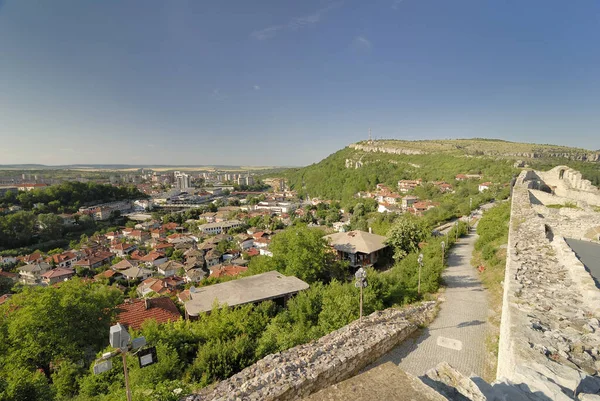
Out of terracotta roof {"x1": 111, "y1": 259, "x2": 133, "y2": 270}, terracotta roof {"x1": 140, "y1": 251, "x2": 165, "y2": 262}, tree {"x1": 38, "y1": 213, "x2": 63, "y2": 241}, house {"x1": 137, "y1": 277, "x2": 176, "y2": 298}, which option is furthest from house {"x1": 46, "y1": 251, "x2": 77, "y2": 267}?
house {"x1": 137, "y1": 277, "x2": 176, "y2": 298}

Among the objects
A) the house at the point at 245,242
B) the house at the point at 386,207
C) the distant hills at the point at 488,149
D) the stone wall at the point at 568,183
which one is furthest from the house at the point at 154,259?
the distant hills at the point at 488,149

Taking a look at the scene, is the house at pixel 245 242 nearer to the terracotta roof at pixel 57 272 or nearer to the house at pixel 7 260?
the terracotta roof at pixel 57 272

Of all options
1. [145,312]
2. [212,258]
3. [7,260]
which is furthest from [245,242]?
[7,260]

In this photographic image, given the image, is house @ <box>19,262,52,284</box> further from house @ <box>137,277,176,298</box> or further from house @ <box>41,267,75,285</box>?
house @ <box>137,277,176,298</box>

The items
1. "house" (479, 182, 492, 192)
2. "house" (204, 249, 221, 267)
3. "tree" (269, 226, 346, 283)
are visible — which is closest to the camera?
"tree" (269, 226, 346, 283)

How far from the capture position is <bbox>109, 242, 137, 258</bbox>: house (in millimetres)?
39062

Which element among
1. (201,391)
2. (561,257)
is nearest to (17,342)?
(201,391)

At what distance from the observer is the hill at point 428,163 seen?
130 feet

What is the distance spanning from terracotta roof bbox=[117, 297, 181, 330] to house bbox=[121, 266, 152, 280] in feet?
66.8

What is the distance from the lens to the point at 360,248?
55.6 ft

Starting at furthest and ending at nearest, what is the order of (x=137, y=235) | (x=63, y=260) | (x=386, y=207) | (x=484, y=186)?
1. (x=137, y=235)
2. (x=386, y=207)
3. (x=63, y=260)
4. (x=484, y=186)

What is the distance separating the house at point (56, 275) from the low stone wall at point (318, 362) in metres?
35.1

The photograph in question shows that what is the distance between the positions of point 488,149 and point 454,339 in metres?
68.1

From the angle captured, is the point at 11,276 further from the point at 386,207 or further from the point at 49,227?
the point at 386,207
